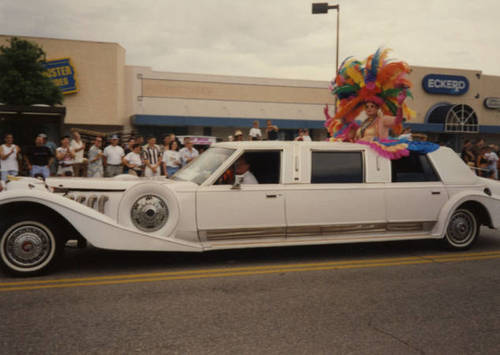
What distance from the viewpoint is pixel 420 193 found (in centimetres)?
641

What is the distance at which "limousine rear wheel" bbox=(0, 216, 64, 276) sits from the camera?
498 centimetres

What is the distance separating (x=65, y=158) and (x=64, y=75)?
25469 millimetres

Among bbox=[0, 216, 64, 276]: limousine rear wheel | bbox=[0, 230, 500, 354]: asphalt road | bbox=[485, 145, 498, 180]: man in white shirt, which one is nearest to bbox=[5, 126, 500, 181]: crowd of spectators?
bbox=[485, 145, 498, 180]: man in white shirt

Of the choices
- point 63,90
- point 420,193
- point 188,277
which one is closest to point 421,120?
point 63,90

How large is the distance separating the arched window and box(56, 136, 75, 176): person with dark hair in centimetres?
3434

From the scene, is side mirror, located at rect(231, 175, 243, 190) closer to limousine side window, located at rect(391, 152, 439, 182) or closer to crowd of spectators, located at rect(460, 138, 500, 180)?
limousine side window, located at rect(391, 152, 439, 182)

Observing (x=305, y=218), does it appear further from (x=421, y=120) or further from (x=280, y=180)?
(x=421, y=120)

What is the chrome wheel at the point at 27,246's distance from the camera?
499 centimetres

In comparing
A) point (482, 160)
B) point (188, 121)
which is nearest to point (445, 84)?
point (188, 121)

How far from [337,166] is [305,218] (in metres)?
0.89

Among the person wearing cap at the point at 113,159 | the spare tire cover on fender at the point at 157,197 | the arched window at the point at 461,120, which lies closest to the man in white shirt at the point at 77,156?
the person wearing cap at the point at 113,159

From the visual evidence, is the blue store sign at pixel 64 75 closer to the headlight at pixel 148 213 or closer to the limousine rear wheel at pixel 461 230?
the headlight at pixel 148 213

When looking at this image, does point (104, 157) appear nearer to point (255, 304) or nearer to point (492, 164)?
point (255, 304)

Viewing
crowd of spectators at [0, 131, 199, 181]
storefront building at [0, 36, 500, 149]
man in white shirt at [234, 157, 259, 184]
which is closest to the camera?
man in white shirt at [234, 157, 259, 184]
